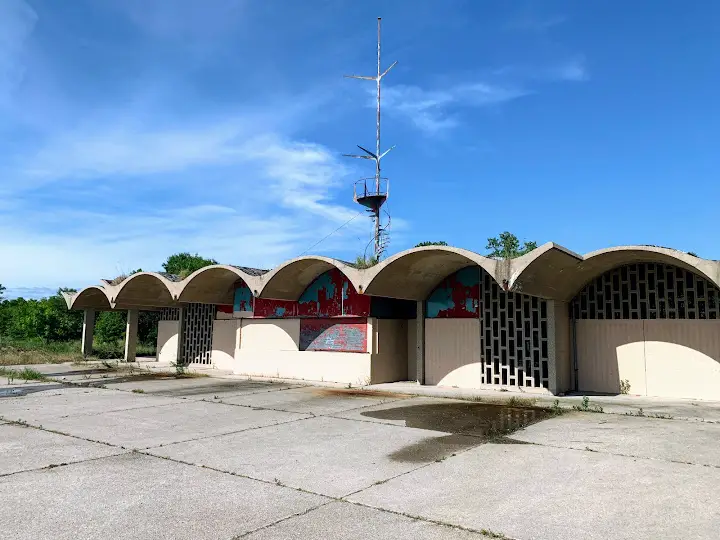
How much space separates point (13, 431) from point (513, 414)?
31.7 ft

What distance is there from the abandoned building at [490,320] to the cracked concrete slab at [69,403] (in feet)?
20.1

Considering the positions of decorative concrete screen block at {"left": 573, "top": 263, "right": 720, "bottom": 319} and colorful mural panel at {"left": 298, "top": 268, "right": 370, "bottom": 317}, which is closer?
decorative concrete screen block at {"left": 573, "top": 263, "right": 720, "bottom": 319}

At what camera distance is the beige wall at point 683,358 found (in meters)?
13.7

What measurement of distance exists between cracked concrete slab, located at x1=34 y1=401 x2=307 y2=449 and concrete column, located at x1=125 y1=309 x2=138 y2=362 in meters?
17.1

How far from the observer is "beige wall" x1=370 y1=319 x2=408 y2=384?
17.7 metres

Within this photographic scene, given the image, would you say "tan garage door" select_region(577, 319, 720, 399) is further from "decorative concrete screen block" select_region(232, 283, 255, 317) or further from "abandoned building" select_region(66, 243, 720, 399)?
"decorative concrete screen block" select_region(232, 283, 255, 317)

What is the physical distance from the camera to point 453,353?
17.2 meters

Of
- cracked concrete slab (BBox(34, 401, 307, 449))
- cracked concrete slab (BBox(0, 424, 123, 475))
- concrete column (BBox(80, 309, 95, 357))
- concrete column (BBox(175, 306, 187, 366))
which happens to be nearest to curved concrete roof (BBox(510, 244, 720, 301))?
cracked concrete slab (BBox(34, 401, 307, 449))

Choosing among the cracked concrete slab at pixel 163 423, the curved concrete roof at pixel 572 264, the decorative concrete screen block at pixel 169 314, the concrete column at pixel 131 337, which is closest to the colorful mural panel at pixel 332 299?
the curved concrete roof at pixel 572 264

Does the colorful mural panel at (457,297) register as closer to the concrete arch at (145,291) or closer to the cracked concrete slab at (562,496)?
the cracked concrete slab at (562,496)

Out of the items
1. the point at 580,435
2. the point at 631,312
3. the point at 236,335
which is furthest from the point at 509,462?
the point at 236,335

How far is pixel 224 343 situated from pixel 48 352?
12.2 metres

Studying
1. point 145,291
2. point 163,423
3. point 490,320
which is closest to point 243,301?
A: point 145,291

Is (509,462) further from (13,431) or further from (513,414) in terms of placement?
(13,431)
